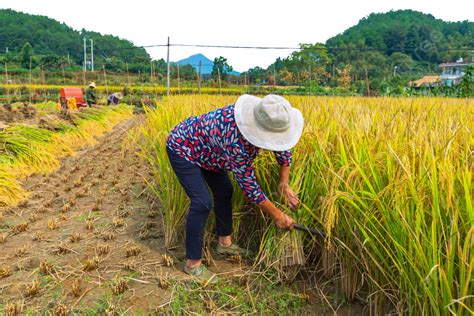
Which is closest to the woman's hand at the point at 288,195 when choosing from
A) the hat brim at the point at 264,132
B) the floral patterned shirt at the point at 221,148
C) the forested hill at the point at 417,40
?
the floral patterned shirt at the point at 221,148

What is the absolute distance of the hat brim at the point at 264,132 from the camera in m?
1.66

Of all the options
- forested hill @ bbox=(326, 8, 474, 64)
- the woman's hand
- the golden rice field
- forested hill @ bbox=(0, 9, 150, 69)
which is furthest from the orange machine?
forested hill @ bbox=(0, 9, 150, 69)

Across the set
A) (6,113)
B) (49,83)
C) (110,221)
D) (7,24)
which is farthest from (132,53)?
(110,221)

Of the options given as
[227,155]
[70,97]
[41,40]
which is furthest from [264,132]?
[41,40]

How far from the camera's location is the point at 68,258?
232 centimetres

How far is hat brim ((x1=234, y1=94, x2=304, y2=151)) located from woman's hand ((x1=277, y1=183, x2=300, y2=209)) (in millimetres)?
330

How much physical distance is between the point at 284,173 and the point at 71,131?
5.81 meters

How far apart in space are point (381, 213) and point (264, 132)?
2.05 ft

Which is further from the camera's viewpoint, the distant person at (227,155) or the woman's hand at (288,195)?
the woman's hand at (288,195)

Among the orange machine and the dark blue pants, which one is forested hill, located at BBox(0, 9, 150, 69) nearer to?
the orange machine

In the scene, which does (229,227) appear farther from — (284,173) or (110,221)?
(110,221)

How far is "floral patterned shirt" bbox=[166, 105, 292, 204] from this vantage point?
1.74m

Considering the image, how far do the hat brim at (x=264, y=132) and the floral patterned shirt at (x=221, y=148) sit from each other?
65mm

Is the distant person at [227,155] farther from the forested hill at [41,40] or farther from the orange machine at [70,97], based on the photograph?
the forested hill at [41,40]
